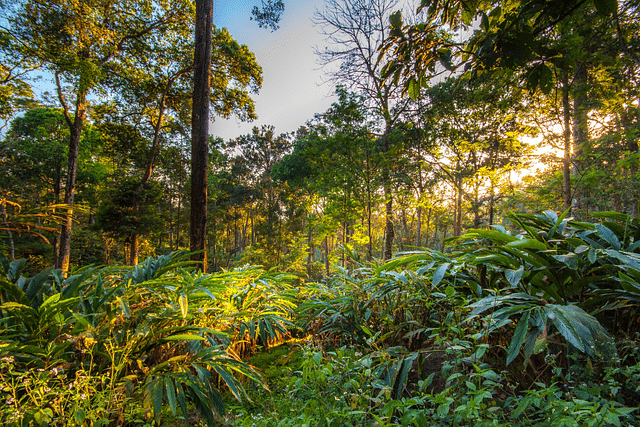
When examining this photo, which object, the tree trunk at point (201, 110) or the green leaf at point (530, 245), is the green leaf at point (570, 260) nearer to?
the green leaf at point (530, 245)

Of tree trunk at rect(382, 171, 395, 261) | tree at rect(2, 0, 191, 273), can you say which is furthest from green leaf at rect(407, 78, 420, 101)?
tree at rect(2, 0, 191, 273)

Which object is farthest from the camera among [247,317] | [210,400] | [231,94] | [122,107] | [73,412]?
[122,107]

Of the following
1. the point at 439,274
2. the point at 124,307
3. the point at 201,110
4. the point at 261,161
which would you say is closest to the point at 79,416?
the point at 124,307

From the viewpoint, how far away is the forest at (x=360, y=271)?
1.06 metres

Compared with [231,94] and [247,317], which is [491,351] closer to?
[247,317]

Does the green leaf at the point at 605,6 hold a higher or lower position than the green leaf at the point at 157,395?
higher

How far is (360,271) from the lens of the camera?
2.65m

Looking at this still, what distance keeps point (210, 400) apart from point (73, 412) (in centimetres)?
50

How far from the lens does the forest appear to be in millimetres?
1064

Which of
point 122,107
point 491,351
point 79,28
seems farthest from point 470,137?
point 122,107

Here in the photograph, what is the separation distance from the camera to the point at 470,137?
31.4ft

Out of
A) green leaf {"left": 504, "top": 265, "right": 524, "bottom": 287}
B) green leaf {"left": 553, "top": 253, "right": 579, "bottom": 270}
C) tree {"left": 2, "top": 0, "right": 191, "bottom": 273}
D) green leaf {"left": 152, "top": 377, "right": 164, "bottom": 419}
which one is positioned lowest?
green leaf {"left": 152, "top": 377, "right": 164, "bottom": 419}

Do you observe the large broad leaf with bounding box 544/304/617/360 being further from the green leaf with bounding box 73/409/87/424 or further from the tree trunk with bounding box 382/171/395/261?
the tree trunk with bounding box 382/171/395/261

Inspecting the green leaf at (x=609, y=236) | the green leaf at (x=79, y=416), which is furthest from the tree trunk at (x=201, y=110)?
the green leaf at (x=609, y=236)
